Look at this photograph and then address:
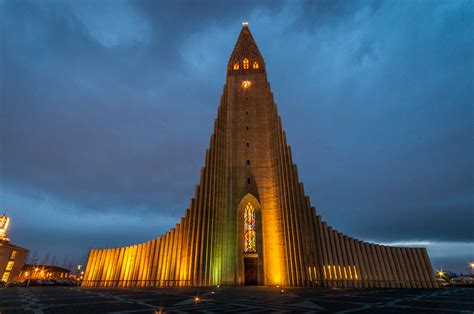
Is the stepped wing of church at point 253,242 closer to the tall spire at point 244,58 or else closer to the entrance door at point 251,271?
the entrance door at point 251,271

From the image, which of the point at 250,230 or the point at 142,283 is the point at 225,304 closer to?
the point at 250,230

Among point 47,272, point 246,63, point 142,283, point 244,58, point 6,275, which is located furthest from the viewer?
point 47,272

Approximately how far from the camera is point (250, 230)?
23.8 meters

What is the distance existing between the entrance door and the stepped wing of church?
9 centimetres

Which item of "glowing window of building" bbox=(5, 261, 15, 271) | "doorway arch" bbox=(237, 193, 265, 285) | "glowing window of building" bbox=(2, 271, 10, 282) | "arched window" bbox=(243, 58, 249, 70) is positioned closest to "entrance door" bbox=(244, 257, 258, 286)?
"doorway arch" bbox=(237, 193, 265, 285)

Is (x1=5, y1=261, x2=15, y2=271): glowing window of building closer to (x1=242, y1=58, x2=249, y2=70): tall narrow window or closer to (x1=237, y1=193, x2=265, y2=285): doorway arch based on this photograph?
(x1=237, y1=193, x2=265, y2=285): doorway arch

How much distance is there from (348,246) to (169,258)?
16.5 metres

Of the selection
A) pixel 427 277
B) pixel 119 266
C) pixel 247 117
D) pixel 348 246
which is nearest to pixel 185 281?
pixel 119 266

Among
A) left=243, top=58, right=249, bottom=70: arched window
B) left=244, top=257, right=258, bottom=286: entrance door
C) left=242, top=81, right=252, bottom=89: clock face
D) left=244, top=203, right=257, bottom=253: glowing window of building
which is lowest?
left=244, top=257, right=258, bottom=286: entrance door

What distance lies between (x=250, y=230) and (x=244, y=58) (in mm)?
23591

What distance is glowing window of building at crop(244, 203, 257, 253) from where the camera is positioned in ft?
76.0

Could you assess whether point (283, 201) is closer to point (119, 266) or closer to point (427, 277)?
point (427, 277)

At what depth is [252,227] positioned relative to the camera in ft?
78.5

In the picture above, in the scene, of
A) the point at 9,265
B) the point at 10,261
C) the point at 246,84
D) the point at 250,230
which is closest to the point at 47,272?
the point at 9,265
